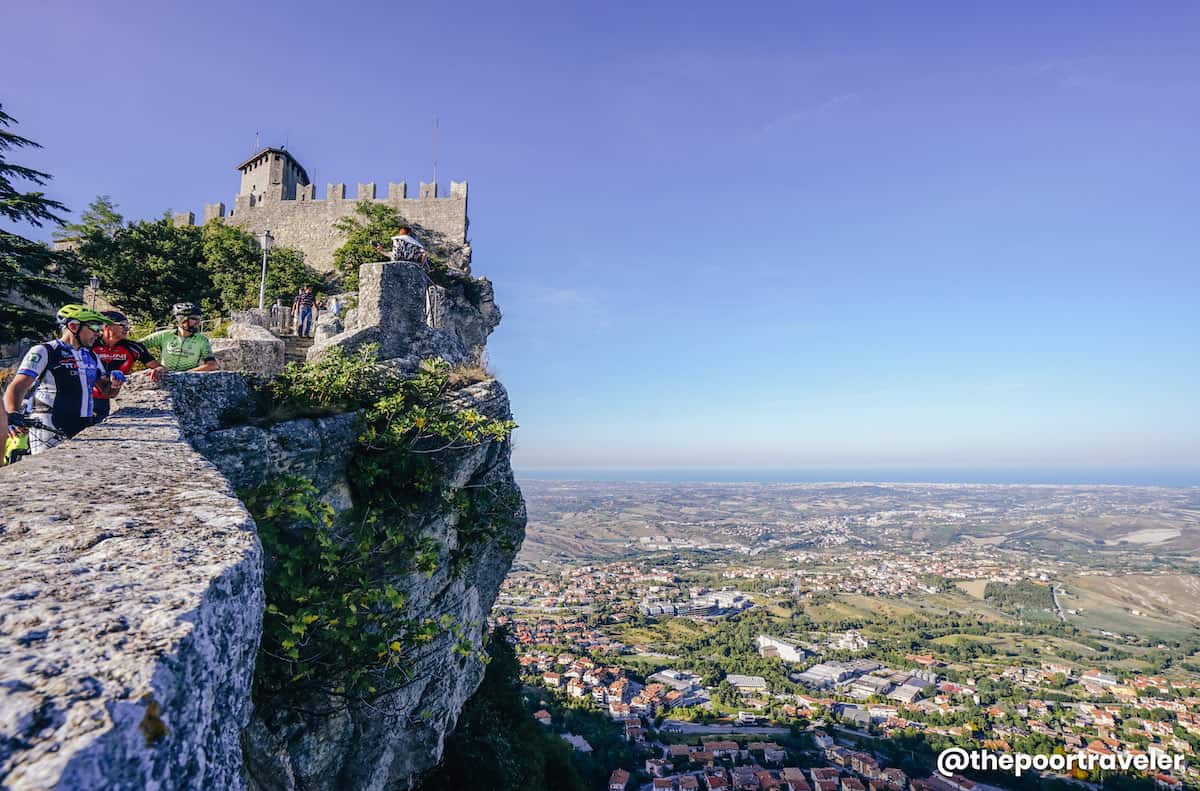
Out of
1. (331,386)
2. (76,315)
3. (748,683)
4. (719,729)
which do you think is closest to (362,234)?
(331,386)

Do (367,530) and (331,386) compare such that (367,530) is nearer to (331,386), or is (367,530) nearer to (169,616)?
(331,386)

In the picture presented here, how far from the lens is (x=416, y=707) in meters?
5.99

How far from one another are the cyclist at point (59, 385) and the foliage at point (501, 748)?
6.65 m

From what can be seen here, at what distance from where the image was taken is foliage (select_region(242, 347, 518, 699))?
3.83 meters

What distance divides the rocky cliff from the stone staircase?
5102mm

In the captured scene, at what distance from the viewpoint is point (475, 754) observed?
941cm

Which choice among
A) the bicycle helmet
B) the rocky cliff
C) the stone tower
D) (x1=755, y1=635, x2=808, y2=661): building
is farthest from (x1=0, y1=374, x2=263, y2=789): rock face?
(x1=755, y1=635, x2=808, y2=661): building

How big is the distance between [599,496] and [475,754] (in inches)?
5918

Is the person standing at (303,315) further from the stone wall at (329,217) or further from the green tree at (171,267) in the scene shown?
the stone wall at (329,217)

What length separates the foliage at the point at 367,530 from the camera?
3.83m

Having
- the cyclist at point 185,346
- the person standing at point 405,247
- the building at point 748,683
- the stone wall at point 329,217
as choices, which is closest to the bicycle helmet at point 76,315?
the cyclist at point 185,346

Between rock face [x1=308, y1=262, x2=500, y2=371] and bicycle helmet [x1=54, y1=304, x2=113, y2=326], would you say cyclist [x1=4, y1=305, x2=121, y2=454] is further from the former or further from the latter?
rock face [x1=308, y1=262, x2=500, y2=371]

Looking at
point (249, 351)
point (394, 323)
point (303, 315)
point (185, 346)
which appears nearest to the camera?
point (185, 346)

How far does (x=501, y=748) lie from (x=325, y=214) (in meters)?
20.9
